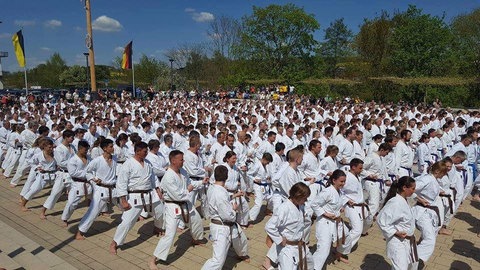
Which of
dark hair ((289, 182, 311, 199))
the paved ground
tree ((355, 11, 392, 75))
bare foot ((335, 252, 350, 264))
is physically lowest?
the paved ground

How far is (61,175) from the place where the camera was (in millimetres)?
8406

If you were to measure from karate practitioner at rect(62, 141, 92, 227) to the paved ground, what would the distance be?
0.56 m

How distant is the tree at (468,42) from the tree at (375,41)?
6945 millimetres

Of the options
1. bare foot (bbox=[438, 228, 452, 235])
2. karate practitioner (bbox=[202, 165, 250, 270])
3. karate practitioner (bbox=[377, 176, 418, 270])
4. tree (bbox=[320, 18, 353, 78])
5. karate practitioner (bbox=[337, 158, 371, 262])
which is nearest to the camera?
karate practitioner (bbox=[377, 176, 418, 270])

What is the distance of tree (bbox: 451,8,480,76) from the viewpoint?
109 ft

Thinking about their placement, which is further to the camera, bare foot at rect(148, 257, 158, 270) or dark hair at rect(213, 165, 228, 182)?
bare foot at rect(148, 257, 158, 270)

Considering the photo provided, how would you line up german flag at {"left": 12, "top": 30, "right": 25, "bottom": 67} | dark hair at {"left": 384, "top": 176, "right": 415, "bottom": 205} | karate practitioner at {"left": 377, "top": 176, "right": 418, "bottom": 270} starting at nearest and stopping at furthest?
karate practitioner at {"left": 377, "top": 176, "right": 418, "bottom": 270} < dark hair at {"left": 384, "top": 176, "right": 415, "bottom": 205} < german flag at {"left": 12, "top": 30, "right": 25, "bottom": 67}

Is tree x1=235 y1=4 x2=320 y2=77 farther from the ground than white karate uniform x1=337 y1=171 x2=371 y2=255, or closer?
farther from the ground

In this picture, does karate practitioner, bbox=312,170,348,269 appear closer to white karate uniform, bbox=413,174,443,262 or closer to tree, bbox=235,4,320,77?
white karate uniform, bbox=413,174,443,262

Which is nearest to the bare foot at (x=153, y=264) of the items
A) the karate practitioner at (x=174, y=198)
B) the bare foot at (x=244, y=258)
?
the karate practitioner at (x=174, y=198)

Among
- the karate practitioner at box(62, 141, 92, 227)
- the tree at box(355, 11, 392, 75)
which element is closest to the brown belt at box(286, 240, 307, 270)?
the karate practitioner at box(62, 141, 92, 227)

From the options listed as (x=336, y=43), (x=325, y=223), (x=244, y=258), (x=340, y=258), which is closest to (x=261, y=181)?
(x=244, y=258)

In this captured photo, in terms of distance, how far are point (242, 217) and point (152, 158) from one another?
257cm

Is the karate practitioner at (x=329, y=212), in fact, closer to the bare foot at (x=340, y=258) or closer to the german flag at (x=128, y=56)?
the bare foot at (x=340, y=258)
